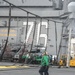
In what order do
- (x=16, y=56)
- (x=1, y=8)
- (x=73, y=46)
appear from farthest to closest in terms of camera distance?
(x=1, y=8)
(x=73, y=46)
(x=16, y=56)

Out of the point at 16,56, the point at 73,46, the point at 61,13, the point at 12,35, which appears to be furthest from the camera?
the point at 61,13

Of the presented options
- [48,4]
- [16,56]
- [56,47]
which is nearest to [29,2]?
[48,4]

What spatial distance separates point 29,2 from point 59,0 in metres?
4.24

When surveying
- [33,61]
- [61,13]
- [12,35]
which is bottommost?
[33,61]

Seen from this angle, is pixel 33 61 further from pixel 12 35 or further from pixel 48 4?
pixel 48 4

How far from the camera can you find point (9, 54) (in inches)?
1554

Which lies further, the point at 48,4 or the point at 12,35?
the point at 48,4

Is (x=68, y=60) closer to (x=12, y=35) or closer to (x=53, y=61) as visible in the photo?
(x=53, y=61)

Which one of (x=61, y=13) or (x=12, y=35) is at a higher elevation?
(x=61, y=13)

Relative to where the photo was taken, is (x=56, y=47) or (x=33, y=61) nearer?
(x=33, y=61)

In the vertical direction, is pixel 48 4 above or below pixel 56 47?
above

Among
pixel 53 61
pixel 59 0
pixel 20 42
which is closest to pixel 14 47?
pixel 20 42

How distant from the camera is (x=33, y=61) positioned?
1624 inches

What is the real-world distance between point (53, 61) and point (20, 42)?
4.32m
